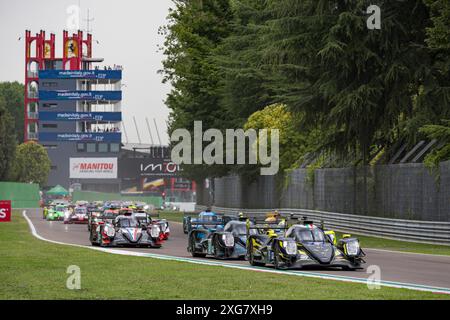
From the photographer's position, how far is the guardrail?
1474 inches

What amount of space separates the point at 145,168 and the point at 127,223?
Result: 138243 mm

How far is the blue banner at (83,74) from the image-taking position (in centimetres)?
16988

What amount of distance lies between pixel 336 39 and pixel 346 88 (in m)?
2.56

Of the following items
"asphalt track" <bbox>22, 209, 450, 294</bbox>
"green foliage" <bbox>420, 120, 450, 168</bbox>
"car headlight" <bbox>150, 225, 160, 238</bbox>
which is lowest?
"asphalt track" <bbox>22, 209, 450, 294</bbox>

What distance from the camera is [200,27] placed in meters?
70.6

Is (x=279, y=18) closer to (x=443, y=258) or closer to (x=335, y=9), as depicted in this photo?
(x=335, y=9)

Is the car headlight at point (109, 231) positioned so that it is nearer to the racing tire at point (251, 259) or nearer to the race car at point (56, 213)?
the racing tire at point (251, 259)

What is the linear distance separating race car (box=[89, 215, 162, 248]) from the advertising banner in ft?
450

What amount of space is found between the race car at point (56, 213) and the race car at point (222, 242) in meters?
40.3

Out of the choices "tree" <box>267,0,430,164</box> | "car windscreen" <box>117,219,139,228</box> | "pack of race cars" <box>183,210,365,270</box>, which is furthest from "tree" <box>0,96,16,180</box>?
"pack of race cars" <box>183,210,365,270</box>

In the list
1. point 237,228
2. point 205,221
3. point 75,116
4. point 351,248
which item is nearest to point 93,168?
point 75,116

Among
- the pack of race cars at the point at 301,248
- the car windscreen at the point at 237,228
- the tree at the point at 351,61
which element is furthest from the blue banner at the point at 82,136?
the pack of race cars at the point at 301,248

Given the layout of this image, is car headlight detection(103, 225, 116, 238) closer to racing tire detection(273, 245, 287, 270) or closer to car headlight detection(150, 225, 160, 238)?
car headlight detection(150, 225, 160, 238)

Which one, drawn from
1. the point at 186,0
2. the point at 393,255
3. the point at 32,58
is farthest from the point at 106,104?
the point at 393,255
